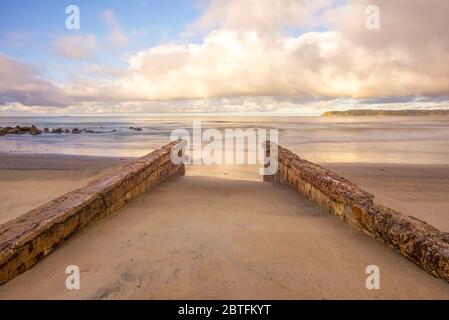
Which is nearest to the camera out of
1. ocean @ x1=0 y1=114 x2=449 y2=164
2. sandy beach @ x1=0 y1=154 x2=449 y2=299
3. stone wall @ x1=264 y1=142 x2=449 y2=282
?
sandy beach @ x1=0 y1=154 x2=449 y2=299

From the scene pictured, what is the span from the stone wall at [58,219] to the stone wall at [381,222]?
8.87 ft

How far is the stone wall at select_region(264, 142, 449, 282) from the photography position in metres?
2.56

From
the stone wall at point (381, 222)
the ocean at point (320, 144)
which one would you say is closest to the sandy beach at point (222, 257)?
the stone wall at point (381, 222)

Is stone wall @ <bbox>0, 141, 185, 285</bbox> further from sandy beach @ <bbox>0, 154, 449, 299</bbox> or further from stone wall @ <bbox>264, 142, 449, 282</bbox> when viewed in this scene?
stone wall @ <bbox>264, 142, 449, 282</bbox>

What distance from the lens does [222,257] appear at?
2.66 meters

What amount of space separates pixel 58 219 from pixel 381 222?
10.1ft

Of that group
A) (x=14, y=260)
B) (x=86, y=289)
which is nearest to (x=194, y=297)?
(x=86, y=289)

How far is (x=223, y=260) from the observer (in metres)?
2.61

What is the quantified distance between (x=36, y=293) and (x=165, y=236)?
1171 mm

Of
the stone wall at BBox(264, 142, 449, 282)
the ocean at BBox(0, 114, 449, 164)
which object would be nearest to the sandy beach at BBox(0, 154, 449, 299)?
the stone wall at BBox(264, 142, 449, 282)

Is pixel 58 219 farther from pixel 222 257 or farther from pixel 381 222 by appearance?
pixel 381 222

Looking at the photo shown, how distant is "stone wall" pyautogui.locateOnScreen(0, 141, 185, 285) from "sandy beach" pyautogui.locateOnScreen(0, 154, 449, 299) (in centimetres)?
10

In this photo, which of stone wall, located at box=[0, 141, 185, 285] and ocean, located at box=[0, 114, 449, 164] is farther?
ocean, located at box=[0, 114, 449, 164]
